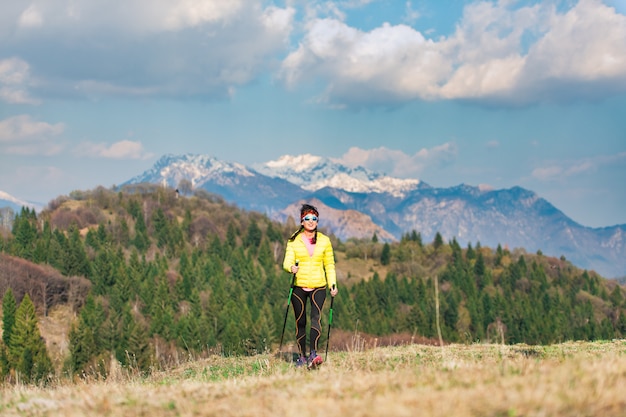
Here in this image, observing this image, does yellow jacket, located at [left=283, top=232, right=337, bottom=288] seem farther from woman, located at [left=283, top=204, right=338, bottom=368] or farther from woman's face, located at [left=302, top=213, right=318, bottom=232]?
woman's face, located at [left=302, top=213, right=318, bottom=232]

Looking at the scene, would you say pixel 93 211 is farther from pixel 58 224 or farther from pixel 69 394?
pixel 69 394

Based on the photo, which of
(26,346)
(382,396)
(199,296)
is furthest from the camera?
(199,296)

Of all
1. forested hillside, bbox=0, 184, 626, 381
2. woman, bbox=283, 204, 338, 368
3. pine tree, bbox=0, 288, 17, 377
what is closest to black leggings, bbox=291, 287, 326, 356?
woman, bbox=283, 204, 338, 368

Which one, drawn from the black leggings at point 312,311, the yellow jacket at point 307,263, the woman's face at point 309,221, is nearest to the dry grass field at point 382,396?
the black leggings at point 312,311

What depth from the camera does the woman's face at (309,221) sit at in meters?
12.8

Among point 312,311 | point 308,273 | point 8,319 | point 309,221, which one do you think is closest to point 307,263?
point 308,273

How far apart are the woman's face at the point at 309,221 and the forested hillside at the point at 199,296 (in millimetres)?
47986

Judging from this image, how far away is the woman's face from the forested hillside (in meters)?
48.0

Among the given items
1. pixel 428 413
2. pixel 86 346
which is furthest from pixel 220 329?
pixel 428 413

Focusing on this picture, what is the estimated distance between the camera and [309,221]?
1277 centimetres

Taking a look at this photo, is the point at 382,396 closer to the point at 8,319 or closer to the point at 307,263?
the point at 307,263

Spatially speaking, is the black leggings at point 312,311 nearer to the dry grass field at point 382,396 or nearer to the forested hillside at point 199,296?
the dry grass field at point 382,396

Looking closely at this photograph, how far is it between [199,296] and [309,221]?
109523mm

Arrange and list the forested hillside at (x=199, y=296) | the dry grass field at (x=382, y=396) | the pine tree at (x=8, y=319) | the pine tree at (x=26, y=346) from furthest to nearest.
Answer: the forested hillside at (x=199, y=296)
the pine tree at (x=8, y=319)
the pine tree at (x=26, y=346)
the dry grass field at (x=382, y=396)
